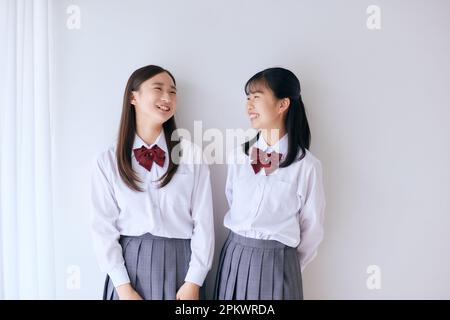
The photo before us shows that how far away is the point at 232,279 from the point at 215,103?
2.39 ft

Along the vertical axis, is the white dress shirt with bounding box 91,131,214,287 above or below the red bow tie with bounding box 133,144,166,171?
below

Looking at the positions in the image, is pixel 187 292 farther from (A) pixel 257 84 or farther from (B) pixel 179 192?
(A) pixel 257 84

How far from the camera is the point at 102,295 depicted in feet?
4.78

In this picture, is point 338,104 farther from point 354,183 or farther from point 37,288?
point 37,288

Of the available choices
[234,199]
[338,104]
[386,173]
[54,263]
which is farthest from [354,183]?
[54,263]

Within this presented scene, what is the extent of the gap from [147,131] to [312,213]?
0.73 metres

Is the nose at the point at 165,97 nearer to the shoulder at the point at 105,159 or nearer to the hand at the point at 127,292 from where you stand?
the shoulder at the point at 105,159

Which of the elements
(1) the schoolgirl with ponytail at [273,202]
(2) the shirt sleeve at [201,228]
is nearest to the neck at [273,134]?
(1) the schoolgirl with ponytail at [273,202]

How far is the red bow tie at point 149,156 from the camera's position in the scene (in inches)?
51.2

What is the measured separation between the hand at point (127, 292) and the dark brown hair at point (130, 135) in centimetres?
36

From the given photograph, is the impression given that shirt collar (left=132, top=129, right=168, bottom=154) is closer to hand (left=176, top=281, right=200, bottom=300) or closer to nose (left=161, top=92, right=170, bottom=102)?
nose (left=161, top=92, right=170, bottom=102)

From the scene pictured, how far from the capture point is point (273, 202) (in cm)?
129

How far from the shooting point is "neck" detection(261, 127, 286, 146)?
53.6 inches

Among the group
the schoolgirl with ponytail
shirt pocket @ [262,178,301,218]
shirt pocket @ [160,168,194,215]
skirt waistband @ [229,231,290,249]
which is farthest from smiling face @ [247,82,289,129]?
A: skirt waistband @ [229,231,290,249]
